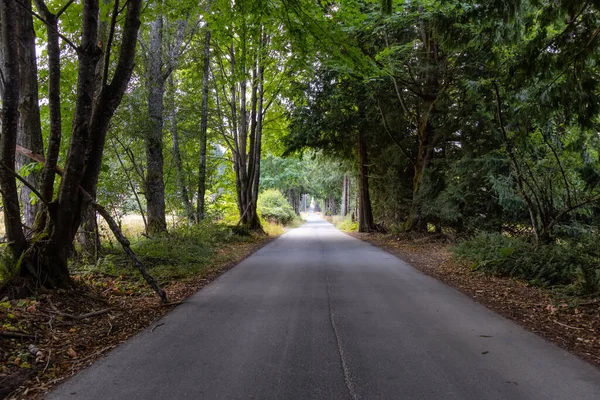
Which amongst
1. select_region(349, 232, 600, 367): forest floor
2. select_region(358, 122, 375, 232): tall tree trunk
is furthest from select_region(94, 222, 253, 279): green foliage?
select_region(358, 122, 375, 232): tall tree trunk

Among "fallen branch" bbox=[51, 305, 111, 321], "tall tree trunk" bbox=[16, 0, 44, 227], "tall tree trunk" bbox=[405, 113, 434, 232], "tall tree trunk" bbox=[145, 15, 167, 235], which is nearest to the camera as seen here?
"fallen branch" bbox=[51, 305, 111, 321]

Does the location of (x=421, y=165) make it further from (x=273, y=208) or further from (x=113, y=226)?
(x=273, y=208)

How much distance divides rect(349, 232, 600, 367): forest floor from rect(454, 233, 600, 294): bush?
0.32 metres

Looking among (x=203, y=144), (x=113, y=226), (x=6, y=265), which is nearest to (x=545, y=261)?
(x=113, y=226)

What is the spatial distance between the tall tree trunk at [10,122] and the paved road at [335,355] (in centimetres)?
256

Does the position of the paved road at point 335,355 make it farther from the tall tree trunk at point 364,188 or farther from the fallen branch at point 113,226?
the tall tree trunk at point 364,188

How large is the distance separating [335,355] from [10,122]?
5.36m

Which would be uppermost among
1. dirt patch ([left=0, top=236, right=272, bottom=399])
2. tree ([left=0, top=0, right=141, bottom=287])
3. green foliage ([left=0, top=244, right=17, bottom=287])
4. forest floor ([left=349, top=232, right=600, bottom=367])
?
tree ([left=0, top=0, right=141, bottom=287])

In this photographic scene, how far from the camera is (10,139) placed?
527 cm

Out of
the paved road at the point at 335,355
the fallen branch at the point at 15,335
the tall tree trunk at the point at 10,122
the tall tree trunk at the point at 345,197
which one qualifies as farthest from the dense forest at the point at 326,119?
the tall tree trunk at the point at 345,197

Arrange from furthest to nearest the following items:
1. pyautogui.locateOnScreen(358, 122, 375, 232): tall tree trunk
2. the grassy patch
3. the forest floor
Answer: the grassy patch, pyautogui.locateOnScreen(358, 122, 375, 232): tall tree trunk, the forest floor

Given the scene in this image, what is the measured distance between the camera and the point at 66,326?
15.3ft

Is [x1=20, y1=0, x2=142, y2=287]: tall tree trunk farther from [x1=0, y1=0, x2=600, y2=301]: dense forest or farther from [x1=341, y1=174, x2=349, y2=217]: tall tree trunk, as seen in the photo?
[x1=341, y1=174, x2=349, y2=217]: tall tree trunk

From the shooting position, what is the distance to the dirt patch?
3442 millimetres
